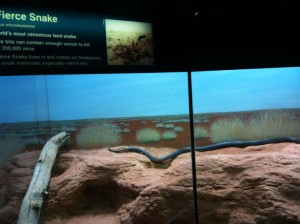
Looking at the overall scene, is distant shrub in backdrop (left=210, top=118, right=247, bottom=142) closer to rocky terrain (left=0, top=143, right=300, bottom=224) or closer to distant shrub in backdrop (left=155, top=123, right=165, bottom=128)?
rocky terrain (left=0, top=143, right=300, bottom=224)

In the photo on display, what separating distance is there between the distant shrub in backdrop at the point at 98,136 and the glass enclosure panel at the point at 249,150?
0.84m

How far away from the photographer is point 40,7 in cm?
237

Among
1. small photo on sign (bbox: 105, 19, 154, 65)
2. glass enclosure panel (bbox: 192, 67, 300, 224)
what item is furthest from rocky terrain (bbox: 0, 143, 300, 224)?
small photo on sign (bbox: 105, 19, 154, 65)

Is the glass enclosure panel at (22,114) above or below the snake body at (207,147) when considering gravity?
above

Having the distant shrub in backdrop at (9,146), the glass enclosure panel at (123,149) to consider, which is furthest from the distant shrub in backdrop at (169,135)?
the distant shrub in backdrop at (9,146)

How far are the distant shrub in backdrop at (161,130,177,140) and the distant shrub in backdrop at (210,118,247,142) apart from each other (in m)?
0.41

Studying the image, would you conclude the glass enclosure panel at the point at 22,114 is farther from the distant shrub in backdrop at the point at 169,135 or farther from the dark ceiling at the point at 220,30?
the distant shrub in backdrop at the point at 169,135

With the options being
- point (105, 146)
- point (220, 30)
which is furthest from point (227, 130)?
point (105, 146)

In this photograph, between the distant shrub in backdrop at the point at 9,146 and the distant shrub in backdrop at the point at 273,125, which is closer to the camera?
the distant shrub in backdrop at the point at 9,146

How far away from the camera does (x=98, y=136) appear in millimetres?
2889

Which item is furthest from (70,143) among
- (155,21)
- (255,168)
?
(255,168)

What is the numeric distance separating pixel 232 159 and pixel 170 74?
3.61 feet

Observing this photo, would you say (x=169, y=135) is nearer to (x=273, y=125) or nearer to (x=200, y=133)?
(x=200, y=133)

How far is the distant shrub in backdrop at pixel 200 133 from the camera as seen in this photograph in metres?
3.07
